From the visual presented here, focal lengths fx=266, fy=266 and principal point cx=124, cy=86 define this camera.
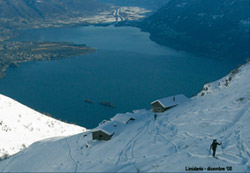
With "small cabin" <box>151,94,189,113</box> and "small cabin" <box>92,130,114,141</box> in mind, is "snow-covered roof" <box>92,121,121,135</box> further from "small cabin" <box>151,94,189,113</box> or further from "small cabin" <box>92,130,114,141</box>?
"small cabin" <box>151,94,189,113</box>

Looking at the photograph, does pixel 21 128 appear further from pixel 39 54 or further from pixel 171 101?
pixel 39 54

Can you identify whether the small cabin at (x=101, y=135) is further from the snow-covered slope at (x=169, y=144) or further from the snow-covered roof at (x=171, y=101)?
the snow-covered roof at (x=171, y=101)

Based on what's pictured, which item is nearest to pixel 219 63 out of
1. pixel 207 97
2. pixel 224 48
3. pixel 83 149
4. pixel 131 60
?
pixel 224 48

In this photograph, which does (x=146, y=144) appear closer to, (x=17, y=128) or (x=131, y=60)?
(x=17, y=128)

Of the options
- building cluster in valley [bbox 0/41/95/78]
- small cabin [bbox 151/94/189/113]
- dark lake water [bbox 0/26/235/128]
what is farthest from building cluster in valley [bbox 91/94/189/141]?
building cluster in valley [bbox 0/41/95/78]

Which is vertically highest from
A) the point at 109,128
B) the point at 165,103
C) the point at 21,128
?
the point at 165,103

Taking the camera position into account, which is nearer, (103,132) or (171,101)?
(103,132)

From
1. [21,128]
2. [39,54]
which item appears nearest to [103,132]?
[21,128]
